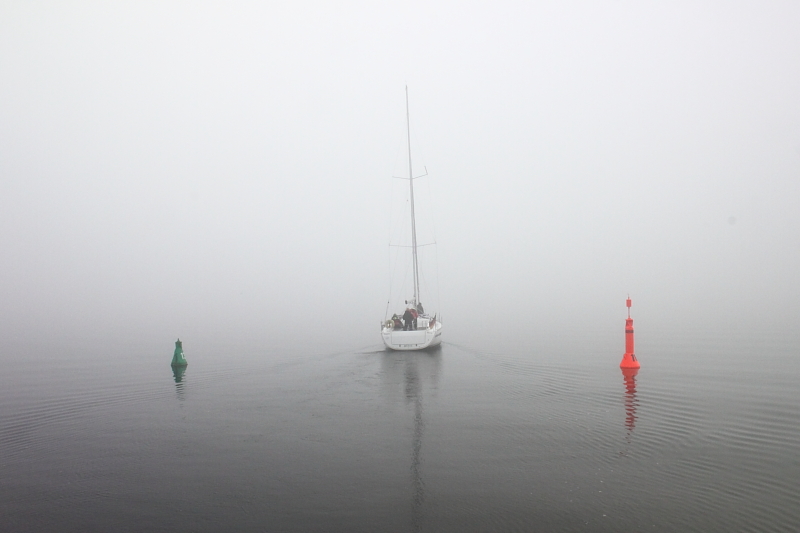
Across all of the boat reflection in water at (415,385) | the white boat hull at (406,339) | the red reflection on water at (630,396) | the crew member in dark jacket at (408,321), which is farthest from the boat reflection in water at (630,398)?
the crew member in dark jacket at (408,321)

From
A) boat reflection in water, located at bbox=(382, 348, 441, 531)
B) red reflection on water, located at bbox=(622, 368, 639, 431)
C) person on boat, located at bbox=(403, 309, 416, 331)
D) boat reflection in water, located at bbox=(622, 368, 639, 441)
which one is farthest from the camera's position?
person on boat, located at bbox=(403, 309, 416, 331)

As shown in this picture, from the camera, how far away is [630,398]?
57.1ft

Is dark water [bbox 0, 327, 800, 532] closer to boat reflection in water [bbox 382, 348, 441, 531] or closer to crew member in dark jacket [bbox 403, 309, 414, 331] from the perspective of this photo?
boat reflection in water [bbox 382, 348, 441, 531]

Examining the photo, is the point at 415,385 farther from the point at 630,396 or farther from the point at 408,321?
the point at 408,321

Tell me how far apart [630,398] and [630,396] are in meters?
0.38

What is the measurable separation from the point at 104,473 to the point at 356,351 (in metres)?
24.5

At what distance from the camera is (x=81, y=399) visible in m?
20.1

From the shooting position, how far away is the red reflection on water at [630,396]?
558 inches

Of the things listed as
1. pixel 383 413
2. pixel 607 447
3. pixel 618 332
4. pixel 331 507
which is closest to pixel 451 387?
pixel 383 413

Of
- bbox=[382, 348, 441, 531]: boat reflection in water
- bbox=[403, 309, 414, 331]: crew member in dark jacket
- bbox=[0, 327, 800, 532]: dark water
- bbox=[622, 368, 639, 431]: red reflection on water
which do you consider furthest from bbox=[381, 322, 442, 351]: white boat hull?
bbox=[622, 368, 639, 431]: red reflection on water

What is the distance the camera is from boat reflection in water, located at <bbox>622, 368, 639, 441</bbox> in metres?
13.8

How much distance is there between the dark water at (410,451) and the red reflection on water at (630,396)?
88 mm

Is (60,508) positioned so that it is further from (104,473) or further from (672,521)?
(672,521)

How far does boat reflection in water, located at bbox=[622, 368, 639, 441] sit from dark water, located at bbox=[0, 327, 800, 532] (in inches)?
3.5
